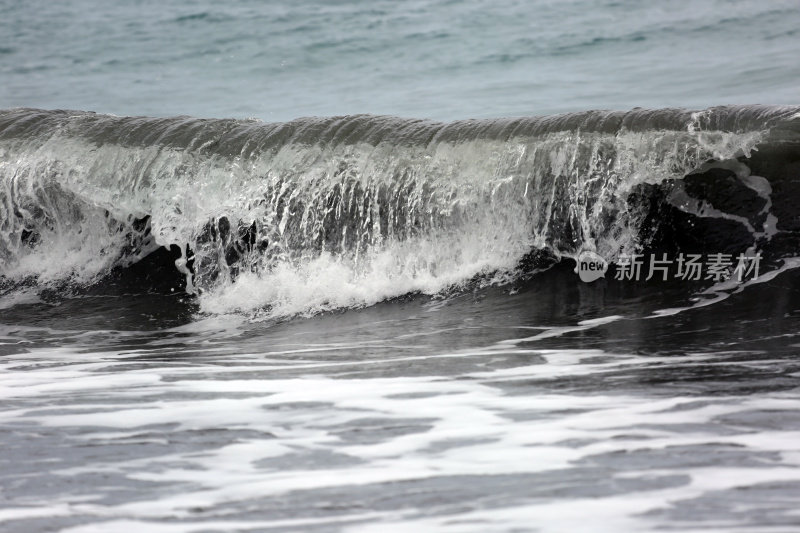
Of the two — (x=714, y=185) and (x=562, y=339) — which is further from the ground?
(x=714, y=185)

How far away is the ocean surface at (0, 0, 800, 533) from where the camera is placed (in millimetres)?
2801

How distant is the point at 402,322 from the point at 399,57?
11.8 meters

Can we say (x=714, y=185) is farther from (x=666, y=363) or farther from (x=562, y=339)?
(x=666, y=363)

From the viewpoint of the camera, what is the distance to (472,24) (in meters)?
17.5

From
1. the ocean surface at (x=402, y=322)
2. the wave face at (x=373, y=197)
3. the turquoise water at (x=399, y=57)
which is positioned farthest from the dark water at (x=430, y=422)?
the turquoise water at (x=399, y=57)

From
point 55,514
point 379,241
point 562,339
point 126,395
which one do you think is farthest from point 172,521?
point 379,241

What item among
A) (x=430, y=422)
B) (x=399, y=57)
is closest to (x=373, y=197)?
(x=430, y=422)

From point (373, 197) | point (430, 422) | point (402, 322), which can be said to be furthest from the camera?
point (373, 197)

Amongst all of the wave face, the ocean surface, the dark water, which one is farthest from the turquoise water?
the dark water

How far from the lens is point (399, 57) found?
16812mm

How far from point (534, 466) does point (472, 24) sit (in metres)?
15.2

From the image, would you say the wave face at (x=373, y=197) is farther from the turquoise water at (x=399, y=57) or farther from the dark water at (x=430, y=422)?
the turquoise water at (x=399, y=57)

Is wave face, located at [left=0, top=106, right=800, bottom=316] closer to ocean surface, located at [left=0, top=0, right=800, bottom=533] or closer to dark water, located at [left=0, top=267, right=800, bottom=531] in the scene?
ocean surface, located at [left=0, top=0, right=800, bottom=533]

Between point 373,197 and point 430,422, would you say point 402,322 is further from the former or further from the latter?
point 430,422
